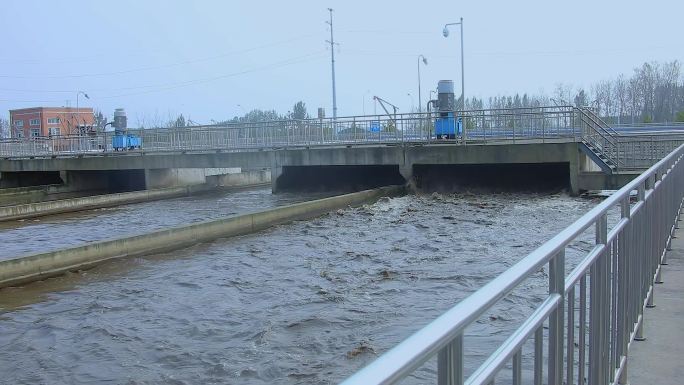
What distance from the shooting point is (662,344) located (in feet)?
15.6

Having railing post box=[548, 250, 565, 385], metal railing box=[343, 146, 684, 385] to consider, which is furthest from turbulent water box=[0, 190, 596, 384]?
railing post box=[548, 250, 565, 385]

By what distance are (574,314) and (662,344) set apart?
238 centimetres

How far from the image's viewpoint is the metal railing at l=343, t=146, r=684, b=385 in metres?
1.46

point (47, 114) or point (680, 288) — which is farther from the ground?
point (47, 114)

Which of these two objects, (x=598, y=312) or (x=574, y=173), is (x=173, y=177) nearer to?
(x=574, y=173)

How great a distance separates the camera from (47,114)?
342 feet

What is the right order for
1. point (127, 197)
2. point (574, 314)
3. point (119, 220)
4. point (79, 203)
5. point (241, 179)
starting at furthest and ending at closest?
1. point (241, 179)
2. point (127, 197)
3. point (79, 203)
4. point (119, 220)
5. point (574, 314)

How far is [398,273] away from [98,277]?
5.33 meters

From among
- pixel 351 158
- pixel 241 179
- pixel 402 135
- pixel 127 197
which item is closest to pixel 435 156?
pixel 402 135

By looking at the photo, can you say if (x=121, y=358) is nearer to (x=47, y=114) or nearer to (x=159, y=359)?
(x=159, y=359)

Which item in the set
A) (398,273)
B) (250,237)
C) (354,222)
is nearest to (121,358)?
(398,273)

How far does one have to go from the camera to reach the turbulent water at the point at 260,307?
6.83 metres

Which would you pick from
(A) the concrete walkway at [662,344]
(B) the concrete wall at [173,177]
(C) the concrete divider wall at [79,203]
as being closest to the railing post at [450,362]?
(A) the concrete walkway at [662,344]

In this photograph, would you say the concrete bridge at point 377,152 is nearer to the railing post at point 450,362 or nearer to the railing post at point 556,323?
the railing post at point 556,323
